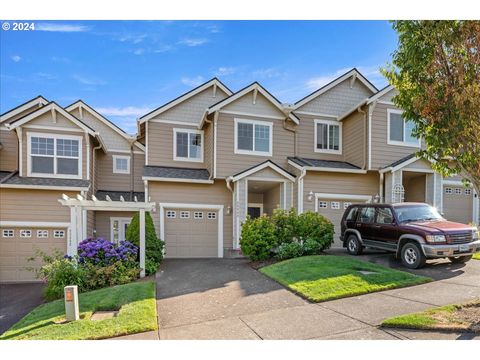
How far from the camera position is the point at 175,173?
44.4 ft

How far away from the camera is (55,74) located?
313 inches

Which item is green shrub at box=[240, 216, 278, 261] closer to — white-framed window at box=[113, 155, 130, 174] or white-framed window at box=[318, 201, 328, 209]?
white-framed window at box=[318, 201, 328, 209]

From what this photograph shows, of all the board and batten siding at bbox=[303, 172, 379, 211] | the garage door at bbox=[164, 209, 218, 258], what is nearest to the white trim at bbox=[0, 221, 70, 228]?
the garage door at bbox=[164, 209, 218, 258]

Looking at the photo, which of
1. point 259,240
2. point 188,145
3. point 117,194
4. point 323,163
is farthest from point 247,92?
point 117,194

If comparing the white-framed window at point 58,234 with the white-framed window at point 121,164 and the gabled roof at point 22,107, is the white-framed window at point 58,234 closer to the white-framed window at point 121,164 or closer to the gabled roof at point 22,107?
the white-framed window at point 121,164

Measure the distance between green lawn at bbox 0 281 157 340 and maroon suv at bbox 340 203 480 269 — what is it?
6121mm

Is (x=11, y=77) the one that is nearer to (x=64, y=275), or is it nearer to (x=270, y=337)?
(x=64, y=275)

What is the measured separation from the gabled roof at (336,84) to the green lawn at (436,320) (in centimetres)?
1060

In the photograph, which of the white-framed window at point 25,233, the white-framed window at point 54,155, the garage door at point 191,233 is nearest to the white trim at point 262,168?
the garage door at point 191,233

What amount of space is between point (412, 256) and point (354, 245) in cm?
213

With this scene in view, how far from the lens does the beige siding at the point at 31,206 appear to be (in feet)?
40.2

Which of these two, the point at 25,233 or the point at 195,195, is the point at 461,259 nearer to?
the point at 195,195
